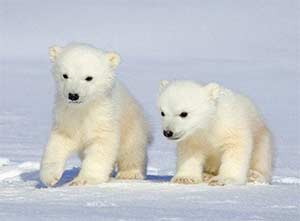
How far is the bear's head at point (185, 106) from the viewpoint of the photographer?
22.4ft

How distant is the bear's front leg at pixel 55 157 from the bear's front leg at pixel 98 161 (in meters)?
0.15

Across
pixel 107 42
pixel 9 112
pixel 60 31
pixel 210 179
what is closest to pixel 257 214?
pixel 210 179

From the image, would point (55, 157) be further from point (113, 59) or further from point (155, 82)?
point (155, 82)

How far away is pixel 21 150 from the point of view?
34.4ft

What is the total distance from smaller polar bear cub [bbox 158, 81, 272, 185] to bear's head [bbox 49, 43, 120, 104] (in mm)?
466

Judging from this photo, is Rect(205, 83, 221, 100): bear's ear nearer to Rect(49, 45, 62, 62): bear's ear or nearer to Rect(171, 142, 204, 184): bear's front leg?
Rect(171, 142, 204, 184): bear's front leg

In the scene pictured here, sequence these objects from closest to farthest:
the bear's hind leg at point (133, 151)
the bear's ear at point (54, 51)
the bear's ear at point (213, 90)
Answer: the bear's ear at point (213, 90), the bear's ear at point (54, 51), the bear's hind leg at point (133, 151)

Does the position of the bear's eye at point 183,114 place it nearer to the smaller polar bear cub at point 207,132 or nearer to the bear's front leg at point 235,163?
the smaller polar bear cub at point 207,132

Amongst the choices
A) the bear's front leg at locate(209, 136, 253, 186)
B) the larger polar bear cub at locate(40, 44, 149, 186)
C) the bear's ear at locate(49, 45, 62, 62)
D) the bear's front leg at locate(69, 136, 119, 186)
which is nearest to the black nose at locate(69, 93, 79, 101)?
the larger polar bear cub at locate(40, 44, 149, 186)

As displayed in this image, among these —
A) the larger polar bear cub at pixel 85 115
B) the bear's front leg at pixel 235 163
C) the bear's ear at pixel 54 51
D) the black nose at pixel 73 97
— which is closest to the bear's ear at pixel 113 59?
the larger polar bear cub at pixel 85 115

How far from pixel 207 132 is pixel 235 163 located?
1.23 feet

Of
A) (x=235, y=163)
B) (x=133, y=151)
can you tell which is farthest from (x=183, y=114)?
(x=133, y=151)

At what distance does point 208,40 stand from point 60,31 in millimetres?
4205

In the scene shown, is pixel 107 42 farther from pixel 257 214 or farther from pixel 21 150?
pixel 257 214
